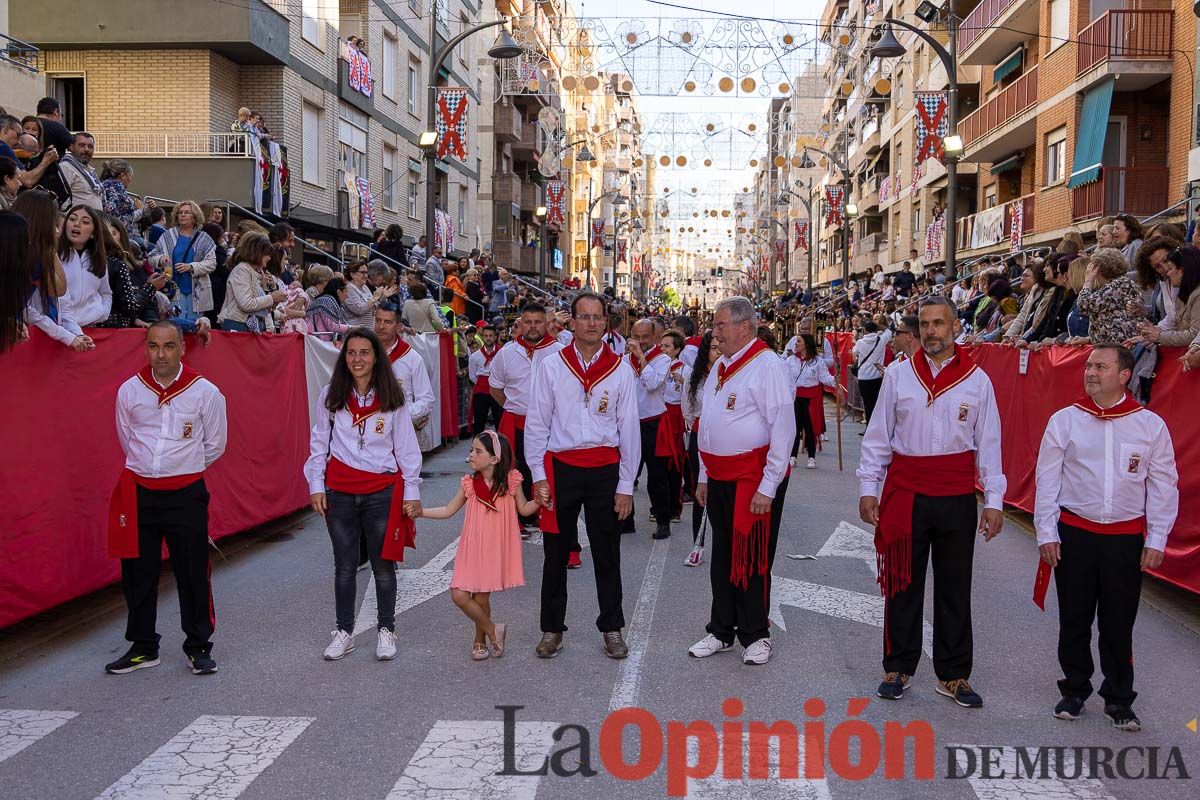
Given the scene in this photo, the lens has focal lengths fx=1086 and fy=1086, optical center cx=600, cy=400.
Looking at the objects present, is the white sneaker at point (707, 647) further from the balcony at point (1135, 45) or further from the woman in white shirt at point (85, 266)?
the balcony at point (1135, 45)

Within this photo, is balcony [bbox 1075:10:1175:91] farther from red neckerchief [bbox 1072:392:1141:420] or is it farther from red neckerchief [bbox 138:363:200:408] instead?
red neckerchief [bbox 138:363:200:408]

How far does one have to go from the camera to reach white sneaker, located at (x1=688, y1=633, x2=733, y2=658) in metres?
6.39

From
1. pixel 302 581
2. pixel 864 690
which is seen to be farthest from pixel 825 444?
pixel 864 690

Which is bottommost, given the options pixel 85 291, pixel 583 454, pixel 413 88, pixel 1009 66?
pixel 583 454

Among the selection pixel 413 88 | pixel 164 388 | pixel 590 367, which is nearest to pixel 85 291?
pixel 164 388

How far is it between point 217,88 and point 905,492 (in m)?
18.5

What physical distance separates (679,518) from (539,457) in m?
4.88

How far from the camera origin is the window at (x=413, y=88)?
31.5m

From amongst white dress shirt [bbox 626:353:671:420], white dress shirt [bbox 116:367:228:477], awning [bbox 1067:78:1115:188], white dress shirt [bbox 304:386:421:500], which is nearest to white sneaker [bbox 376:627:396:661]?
white dress shirt [bbox 304:386:421:500]

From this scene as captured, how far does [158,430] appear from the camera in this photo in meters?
6.09

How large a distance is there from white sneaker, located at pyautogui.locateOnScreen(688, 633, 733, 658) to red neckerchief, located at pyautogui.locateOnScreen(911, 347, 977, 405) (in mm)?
1942

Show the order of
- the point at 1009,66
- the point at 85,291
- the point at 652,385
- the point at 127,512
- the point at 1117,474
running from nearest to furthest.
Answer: the point at 1117,474
the point at 127,512
the point at 85,291
the point at 652,385
the point at 1009,66

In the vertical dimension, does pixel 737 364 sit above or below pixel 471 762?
above

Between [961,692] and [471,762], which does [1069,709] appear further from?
[471,762]
